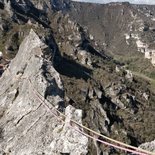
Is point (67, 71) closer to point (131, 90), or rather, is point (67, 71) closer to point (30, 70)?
point (131, 90)

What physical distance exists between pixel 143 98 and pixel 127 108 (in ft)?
114

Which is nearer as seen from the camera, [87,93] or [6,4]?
Answer: [87,93]

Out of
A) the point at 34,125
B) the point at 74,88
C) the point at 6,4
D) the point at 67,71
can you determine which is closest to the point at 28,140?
the point at 34,125

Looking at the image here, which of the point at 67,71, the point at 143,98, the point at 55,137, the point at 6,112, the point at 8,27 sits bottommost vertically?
the point at 143,98

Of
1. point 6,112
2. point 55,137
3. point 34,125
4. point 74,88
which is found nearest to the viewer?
point 55,137

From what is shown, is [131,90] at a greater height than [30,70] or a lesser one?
lesser

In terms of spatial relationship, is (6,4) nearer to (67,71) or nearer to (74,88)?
(67,71)

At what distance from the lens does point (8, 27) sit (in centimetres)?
15388

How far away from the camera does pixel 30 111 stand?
2195 cm

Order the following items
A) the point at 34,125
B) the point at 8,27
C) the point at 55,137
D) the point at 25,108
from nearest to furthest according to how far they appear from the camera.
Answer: the point at 55,137, the point at 34,125, the point at 25,108, the point at 8,27

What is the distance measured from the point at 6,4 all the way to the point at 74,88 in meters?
67.0

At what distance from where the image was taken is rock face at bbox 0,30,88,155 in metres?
19.5

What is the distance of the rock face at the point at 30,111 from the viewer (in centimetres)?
1951

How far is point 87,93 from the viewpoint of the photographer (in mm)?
134875
